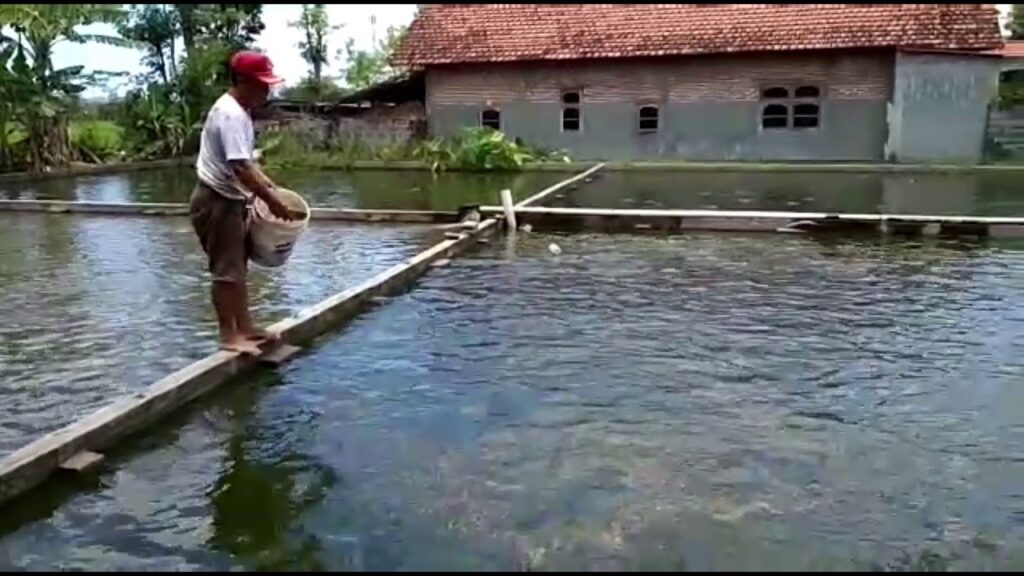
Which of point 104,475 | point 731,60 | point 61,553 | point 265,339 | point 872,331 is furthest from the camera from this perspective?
point 731,60

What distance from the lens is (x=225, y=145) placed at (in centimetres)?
502

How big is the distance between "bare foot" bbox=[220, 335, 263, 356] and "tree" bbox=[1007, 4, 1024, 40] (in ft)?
111

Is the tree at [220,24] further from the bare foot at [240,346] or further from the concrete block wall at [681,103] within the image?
the bare foot at [240,346]

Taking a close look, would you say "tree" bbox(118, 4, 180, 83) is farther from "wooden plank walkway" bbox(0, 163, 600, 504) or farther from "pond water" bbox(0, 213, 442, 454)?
"wooden plank walkway" bbox(0, 163, 600, 504)

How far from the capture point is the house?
2117cm

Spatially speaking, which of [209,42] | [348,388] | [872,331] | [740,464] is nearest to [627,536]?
[740,464]

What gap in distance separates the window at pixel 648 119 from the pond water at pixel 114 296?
1281 centimetres

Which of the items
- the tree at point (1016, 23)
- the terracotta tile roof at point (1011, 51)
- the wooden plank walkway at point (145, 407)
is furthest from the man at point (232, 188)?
the tree at point (1016, 23)

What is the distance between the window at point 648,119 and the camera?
76.5ft

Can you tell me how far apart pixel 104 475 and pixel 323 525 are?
1106 millimetres

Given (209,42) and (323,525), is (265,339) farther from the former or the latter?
(209,42)

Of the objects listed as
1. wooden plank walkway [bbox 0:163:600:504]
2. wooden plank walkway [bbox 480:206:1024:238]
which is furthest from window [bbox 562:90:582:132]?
wooden plank walkway [bbox 0:163:600:504]

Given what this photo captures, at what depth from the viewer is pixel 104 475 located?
4062 mm

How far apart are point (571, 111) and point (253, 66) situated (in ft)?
63.3
